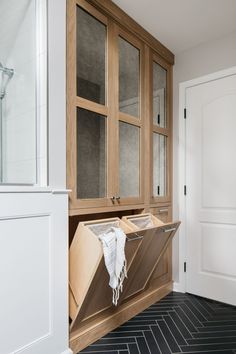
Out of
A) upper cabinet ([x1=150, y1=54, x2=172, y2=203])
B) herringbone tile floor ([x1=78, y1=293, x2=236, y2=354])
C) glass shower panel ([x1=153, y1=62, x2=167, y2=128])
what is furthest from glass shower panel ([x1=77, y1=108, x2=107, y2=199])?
herringbone tile floor ([x1=78, y1=293, x2=236, y2=354])

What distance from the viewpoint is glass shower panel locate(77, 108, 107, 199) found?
1948mm

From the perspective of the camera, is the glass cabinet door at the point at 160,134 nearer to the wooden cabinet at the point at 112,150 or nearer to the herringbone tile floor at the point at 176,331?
the wooden cabinet at the point at 112,150

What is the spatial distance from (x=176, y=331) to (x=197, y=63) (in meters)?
2.55

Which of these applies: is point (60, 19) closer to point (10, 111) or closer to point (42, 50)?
point (42, 50)

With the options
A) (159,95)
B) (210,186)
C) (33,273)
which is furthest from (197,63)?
(33,273)

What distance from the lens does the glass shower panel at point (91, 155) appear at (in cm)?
195

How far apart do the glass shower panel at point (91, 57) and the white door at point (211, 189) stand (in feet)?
3.80

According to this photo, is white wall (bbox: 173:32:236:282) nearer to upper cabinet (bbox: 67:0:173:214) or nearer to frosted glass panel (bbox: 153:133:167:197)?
frosted glass panel (bbox: 153:133:167:197)

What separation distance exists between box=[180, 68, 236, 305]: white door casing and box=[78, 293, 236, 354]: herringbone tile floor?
276mm

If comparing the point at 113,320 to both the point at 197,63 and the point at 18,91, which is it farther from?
the point at 197,63

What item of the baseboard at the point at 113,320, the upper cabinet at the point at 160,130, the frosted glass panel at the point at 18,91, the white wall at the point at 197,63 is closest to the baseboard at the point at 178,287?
the white wall at the point at 197,63

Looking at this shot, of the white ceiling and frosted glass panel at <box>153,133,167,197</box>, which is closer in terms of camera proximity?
the white ceiling

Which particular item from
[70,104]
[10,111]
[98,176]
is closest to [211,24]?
[70,104]

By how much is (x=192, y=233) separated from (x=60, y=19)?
2286 mm
